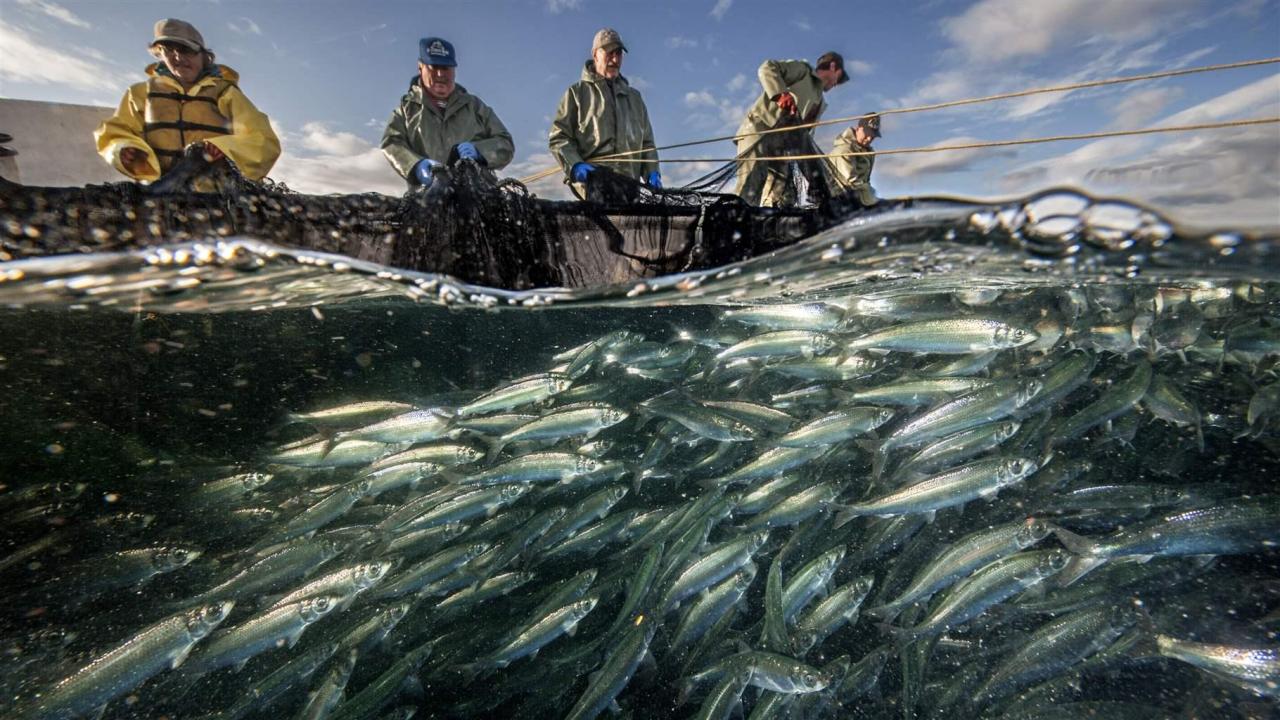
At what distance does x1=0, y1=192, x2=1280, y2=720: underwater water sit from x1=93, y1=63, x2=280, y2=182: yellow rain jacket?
148cm

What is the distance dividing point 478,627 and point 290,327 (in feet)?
23.0

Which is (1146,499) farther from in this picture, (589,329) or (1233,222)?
(589,329)

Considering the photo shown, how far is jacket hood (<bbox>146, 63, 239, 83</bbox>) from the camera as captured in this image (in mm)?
6566

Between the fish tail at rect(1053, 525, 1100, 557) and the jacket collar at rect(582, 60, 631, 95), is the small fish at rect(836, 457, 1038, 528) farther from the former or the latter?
the jacket collar at rect(582, 60, 631, 95)

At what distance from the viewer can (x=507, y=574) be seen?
187 inches

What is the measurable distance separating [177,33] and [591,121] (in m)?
4.92

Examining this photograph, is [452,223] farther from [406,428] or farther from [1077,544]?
[1077,544]

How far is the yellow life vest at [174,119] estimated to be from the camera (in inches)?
255

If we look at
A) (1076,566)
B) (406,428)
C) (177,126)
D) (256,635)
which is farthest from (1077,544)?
(177,126)

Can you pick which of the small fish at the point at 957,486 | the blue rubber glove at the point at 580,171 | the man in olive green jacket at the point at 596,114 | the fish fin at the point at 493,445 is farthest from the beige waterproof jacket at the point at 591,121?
the small fish at the point at 957,486

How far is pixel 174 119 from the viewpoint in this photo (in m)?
6.53

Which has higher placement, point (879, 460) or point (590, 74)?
point (590, 74)

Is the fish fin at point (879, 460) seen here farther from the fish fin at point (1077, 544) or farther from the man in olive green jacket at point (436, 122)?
the man in olive green jacket at point (436, 122)

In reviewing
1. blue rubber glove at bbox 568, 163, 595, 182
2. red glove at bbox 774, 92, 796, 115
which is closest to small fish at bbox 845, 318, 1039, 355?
blue rubber glove at bbox 568, 163, 595, 182
